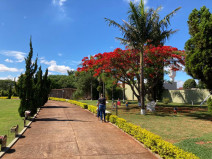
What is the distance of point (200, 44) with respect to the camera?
10812 millimetres

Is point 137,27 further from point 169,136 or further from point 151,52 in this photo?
point 169,136

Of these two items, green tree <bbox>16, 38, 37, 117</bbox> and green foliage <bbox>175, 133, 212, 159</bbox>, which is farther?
green tree <bbox>16, 38, 37, 117</bbox>

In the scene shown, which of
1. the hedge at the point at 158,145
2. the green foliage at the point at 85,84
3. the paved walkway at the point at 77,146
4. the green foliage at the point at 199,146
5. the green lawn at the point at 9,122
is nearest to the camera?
the hedge at the point at 158,145

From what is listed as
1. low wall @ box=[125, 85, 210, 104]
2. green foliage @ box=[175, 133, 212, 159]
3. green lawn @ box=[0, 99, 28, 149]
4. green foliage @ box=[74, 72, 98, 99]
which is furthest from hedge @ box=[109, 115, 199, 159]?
green foliage @ box=[74, 72, 98, 99]

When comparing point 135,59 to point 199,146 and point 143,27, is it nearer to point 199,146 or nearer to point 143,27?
point 143,27

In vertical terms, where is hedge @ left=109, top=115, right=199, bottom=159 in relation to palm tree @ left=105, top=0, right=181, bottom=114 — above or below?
below

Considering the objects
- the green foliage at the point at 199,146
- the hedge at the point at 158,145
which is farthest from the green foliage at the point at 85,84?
the green foliage at the point at 199,146

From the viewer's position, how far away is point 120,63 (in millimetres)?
16234

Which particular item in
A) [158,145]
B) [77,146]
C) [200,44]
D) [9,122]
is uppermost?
[200,44]

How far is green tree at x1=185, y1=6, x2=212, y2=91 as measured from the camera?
1050cm

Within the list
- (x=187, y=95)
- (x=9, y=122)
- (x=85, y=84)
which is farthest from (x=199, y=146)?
(x=85, y=84)

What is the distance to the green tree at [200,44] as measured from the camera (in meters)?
10.5

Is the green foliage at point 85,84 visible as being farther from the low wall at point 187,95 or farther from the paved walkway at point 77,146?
the paved walkway at point 77,146

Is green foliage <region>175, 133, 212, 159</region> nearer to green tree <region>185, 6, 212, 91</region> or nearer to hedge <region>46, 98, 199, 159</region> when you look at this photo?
hedge <region>46, 98, 199, 159</region>
